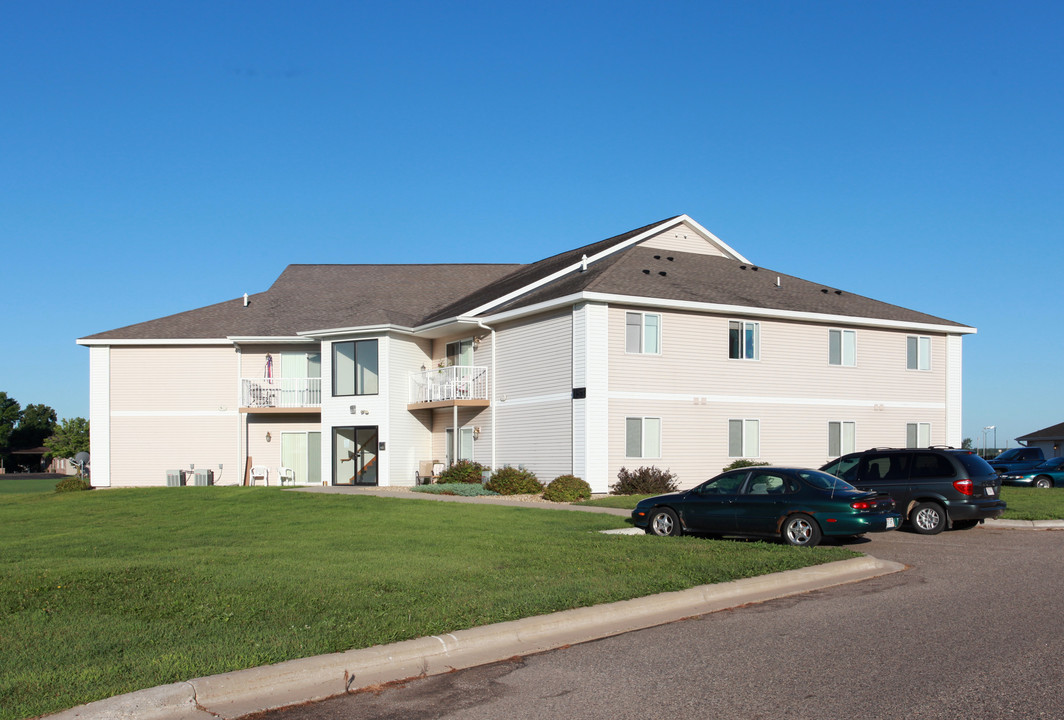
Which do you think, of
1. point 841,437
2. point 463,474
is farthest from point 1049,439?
point 463,474

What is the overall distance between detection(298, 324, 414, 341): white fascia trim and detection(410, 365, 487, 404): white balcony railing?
5.67 feet

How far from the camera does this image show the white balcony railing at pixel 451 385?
31438mm

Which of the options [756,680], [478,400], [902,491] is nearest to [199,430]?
[478,400]

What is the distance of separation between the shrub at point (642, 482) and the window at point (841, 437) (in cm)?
734

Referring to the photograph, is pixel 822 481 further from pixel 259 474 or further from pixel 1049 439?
pixel 1049 439

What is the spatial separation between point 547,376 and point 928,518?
13.4 m

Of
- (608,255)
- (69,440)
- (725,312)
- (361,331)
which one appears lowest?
(69,440)

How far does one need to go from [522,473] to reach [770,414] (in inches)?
338

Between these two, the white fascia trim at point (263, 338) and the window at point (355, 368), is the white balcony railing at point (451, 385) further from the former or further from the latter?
the white fascia trim at point (263, 338)

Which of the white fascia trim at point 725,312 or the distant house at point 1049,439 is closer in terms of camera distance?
the white fascia trim at point 725,312

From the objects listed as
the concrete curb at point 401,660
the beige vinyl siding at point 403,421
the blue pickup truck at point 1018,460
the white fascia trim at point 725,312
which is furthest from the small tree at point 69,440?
the concrete curb at point 401,660

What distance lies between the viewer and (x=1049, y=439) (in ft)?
207

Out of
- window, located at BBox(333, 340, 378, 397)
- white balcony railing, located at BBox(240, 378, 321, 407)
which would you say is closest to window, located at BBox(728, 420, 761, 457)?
window, located at BBox(333, 340, 378, 397)

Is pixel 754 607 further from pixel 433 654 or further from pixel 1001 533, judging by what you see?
pixel 1001 533
